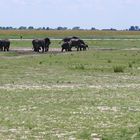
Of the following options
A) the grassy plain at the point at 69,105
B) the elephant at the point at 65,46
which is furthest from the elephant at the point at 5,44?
the grassy plain at the point at 69,105

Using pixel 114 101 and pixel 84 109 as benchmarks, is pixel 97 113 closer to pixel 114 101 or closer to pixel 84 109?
pixel 84 109

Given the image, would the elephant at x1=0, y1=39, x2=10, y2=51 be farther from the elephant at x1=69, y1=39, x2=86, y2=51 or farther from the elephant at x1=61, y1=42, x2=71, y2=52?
the elephant at x1=69, y1=39, x2=86, y2=51

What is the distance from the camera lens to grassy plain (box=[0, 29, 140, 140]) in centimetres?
1429

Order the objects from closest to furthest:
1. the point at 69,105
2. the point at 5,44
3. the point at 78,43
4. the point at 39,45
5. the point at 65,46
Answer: the point at 69,105
the point at 65,46
the point at 39,45
the point at 5,44
the point at 78,43

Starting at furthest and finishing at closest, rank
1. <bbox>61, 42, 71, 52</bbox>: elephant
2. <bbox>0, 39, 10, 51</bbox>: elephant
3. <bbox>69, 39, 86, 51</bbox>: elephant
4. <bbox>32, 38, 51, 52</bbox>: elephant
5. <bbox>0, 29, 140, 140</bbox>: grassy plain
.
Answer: <bbox>69, 39, 86, 51</bbox>: elephant → <bbox>0, 39, 10, 51</bbox>: elephant → <bbox>61, 42, 71, 52</bbox>: elephant → <bbox>32, 38, 51, 52</bbox>: elephant → <bbox>0, 29, 140, 140</bbox>: grassy plain

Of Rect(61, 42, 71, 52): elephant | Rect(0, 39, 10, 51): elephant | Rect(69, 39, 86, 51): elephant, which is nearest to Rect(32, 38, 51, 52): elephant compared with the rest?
Rect(61, 42, 71, 52): elephant

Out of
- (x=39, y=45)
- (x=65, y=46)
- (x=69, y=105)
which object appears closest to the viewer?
(x=69, y=105)

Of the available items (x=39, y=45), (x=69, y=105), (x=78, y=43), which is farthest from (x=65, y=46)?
(x=69, y=105)

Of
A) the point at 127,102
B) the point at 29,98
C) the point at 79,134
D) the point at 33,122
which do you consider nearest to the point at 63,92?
the point at 29,98

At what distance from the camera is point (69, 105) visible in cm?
1933

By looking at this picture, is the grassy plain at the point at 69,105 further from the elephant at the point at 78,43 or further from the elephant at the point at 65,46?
the elephant at the point at 78,43

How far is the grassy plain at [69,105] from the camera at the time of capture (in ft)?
46.9

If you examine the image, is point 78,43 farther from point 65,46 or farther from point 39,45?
point 39,45

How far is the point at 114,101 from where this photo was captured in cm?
2055
